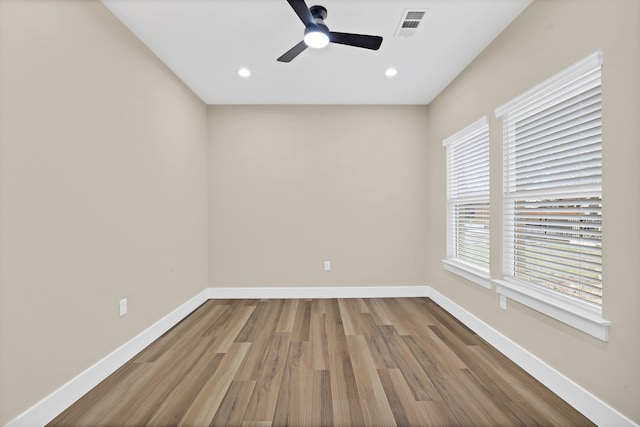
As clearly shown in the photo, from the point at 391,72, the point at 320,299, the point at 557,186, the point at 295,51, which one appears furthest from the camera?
the point at 320,299

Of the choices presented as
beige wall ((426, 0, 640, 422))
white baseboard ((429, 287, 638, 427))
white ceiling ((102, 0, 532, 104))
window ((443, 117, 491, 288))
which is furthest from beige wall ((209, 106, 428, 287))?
beige wall ((426, 0, 640, 422))

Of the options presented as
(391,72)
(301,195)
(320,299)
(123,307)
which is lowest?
(320,299)

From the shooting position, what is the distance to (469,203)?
2.95m

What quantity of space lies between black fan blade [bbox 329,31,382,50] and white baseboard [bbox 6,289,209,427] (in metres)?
2.81

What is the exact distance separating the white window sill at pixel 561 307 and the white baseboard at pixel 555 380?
353 millimetres

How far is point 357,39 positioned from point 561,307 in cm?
221

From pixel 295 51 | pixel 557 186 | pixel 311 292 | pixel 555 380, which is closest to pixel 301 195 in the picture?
pixel 311 292

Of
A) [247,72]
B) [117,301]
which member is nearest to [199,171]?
[247,72]

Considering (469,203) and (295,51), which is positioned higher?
(295,51)

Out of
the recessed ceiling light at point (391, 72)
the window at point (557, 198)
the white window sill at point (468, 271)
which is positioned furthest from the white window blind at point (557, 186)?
the recessed ceiling light at point (391, 72)

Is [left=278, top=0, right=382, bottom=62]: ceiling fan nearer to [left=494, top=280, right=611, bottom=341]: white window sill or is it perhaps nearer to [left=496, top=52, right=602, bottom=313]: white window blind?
[left=496, top=52, right=602, bottom=313]: white window blind

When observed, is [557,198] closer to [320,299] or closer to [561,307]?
[561,307]

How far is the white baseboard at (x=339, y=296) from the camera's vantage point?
1.48 meters

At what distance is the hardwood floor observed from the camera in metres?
1.57
